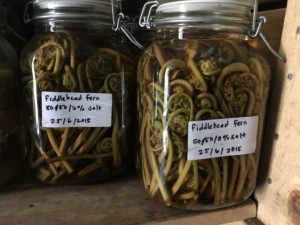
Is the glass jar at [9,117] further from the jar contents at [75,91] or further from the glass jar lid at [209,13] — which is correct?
the glass jar lid at [209,13]

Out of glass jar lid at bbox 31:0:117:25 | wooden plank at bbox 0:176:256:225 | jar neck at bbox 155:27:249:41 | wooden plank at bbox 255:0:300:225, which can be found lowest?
wooden plank at bbox 0:176:256:225

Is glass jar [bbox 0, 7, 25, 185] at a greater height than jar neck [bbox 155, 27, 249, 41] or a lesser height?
lesser

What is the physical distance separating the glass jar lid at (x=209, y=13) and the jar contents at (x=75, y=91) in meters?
0.08

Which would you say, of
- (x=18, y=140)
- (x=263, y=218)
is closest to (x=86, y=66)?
(x=18, y=140)

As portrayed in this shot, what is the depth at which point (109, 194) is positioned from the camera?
0.36m

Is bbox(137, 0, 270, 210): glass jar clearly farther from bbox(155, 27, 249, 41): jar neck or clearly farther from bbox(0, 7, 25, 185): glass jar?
bbox(0, 7, 25, 185): glass jar

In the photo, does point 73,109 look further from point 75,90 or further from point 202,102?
point 202,102

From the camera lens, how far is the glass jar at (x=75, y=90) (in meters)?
0.33

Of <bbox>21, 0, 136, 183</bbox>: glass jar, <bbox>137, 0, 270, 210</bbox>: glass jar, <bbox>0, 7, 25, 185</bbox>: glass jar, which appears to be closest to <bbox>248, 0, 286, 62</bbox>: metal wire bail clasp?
<bbox>137, 0, 270, 210</bbox>: glass jar

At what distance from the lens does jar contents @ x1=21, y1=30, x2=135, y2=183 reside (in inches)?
13.0

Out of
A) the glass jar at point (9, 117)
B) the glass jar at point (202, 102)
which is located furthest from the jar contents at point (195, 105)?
the glass jar at point (9, 117)

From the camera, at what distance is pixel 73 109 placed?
0.34m

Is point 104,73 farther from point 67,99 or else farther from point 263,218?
point 263,218

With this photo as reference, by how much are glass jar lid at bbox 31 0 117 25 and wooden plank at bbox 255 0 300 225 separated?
195mm
